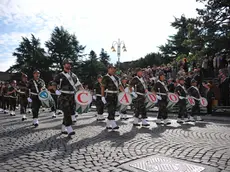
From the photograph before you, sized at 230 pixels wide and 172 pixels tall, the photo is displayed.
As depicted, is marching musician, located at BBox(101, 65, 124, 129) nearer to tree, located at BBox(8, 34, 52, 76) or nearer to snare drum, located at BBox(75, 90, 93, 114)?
snare drum, located at BBox(75, 90, 93, 114)

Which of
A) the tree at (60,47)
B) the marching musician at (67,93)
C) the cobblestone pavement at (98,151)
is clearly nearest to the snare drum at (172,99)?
the cobblestone pavement at (98,151)

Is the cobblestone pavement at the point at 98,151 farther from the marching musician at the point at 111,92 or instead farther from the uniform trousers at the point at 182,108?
the uniform trousers at the point at 182,108

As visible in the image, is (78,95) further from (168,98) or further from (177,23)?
(177,23)

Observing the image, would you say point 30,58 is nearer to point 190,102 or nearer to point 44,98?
point 44,98

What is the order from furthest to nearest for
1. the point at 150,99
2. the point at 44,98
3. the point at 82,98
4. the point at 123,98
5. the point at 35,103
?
the point at 35,103 → the point at 44,98 → the point at 150,99 → the point at 123,98 → the point at 82,98

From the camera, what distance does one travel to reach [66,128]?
7.06m

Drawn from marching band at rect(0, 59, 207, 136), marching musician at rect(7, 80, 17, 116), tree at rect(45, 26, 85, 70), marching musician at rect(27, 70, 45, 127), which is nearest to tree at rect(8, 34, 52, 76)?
tree at rect(45, 26, 85, 70)

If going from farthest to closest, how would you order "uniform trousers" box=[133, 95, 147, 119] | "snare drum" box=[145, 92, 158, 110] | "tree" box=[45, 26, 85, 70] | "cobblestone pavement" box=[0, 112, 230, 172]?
"tree" box=[45, 26, 85, 70]
"snare drum" box=[145, 92, 158, 110]
"uniform trousers" box=[133, 95, 147, 119]
"cobblestone pavement" box=[0, 112, 230, 172]

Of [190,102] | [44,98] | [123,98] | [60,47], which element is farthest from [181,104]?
[60,47]

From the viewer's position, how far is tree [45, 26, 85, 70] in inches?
1742

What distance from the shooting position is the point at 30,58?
45.8m

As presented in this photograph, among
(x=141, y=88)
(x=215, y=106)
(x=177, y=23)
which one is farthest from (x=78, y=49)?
(x=141, y=88)

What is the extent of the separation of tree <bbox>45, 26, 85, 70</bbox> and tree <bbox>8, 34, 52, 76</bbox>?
1.66 meters

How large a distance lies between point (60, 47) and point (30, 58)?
725 cm
